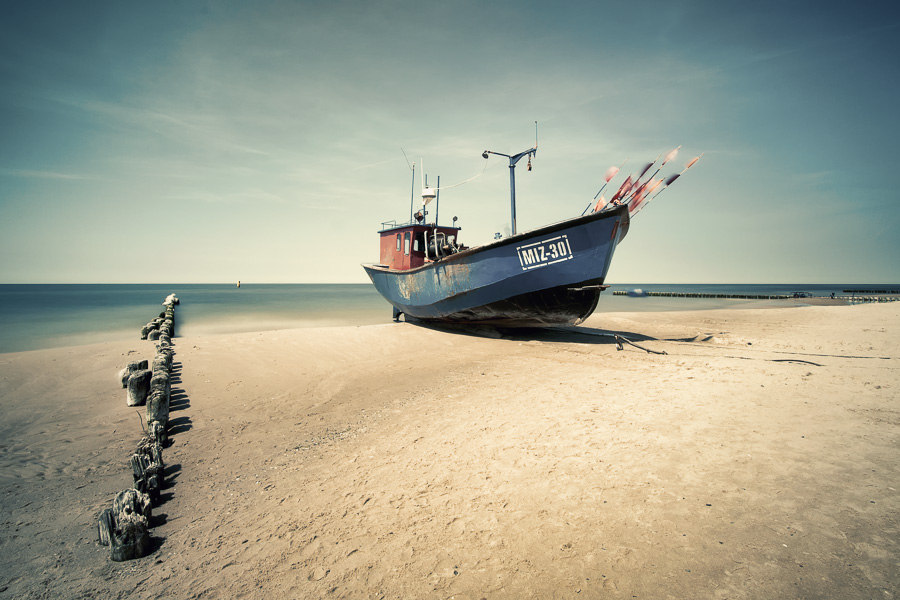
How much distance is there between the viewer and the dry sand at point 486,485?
2.41 m

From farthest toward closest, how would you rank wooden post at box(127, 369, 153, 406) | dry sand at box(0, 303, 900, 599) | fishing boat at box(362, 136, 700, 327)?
fishing boat at box(362, 136, 700, 327) < wooden post at box(127, 369, 153, 406) < dry sand at box(0, 303, 900, 599)

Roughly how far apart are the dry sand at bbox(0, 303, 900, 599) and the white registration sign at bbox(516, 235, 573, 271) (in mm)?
3429

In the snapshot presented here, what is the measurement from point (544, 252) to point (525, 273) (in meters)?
0.73

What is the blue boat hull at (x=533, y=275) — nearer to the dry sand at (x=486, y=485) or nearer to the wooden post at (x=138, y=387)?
the dry sand at (x=486, y=485)

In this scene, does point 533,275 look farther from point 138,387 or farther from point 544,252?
point 138,387

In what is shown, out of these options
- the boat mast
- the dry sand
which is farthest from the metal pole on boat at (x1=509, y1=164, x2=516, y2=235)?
the dry sand

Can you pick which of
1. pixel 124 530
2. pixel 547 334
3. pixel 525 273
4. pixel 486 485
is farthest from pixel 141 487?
pixel 547 334

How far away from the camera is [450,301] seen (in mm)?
12016

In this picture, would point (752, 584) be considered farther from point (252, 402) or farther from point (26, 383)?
point (26, 383)

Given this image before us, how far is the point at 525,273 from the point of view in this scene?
1019cm

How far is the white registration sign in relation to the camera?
967cm

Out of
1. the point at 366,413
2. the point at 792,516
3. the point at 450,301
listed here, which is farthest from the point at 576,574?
the point at 450,301

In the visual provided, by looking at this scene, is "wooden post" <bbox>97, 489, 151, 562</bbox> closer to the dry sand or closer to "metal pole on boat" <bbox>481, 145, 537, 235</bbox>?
the dry sand

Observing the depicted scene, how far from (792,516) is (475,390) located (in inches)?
158
